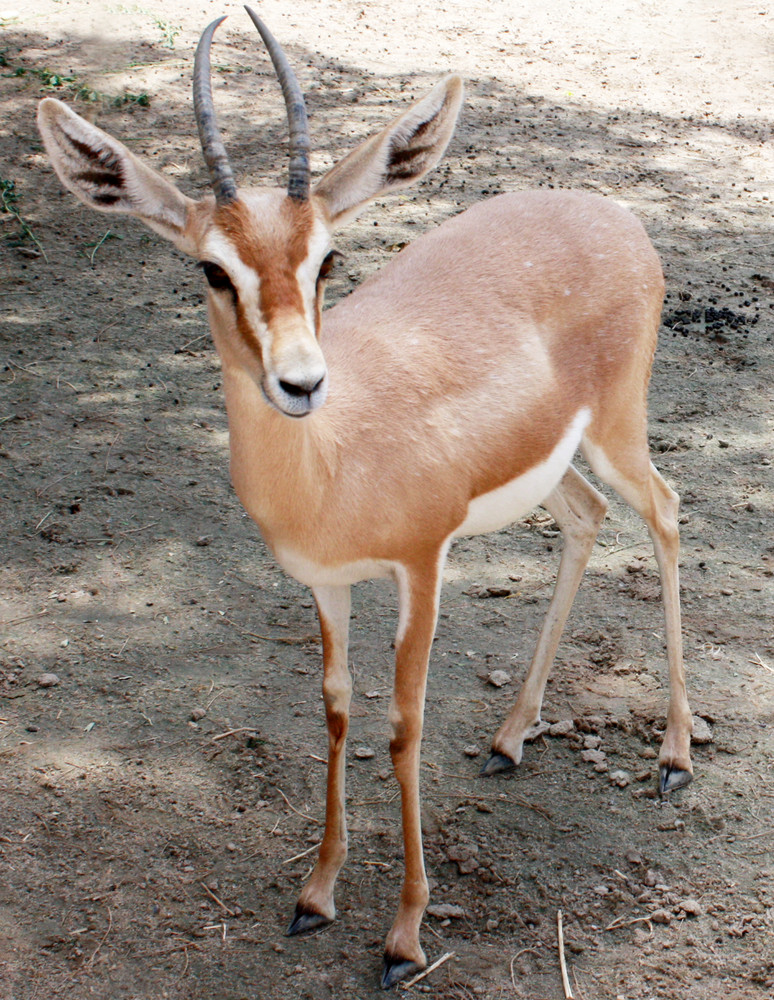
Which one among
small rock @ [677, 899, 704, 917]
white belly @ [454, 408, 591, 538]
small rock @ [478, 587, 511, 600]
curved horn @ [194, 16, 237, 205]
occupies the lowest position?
small rock @ [478, 587, 511, 600]

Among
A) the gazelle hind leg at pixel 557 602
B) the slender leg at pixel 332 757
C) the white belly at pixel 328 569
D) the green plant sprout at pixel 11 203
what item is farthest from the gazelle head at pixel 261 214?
the green plant sprout at pixel 11 203

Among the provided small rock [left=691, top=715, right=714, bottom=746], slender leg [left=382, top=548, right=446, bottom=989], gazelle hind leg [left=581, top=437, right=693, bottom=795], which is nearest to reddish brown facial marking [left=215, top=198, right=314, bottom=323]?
slender leg [left=382, top=548, right=446, bottom=989]

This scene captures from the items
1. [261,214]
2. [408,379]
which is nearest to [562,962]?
[408,379]

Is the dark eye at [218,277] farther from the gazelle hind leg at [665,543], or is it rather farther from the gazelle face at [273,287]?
the gazelle hind leg at [665,543]

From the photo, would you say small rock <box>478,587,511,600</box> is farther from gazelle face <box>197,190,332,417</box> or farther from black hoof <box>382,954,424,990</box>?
gazelle face <box>197,190,332,417</box>

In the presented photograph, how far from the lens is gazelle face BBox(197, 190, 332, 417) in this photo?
87.1 inches

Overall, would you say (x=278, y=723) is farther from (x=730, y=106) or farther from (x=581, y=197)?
(x=730, y=106)

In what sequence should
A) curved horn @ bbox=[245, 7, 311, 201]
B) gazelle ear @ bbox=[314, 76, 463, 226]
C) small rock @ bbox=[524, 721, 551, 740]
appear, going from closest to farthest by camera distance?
curved horn @ bbox=[245, 7, 311, 201] < gazelle ear @ bbox=[314, 76, 463, 226] < small rock @ bbox=[524, 721, 551, 740]

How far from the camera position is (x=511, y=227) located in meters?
3.25

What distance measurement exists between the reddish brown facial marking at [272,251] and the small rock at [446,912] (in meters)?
1.79

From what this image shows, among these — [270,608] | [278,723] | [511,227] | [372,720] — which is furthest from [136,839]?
[511,227]

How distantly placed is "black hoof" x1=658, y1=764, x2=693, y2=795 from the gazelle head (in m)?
1.92

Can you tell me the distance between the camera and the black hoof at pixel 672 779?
3.38 m

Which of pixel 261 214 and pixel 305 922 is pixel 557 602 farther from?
pixel 261 214
